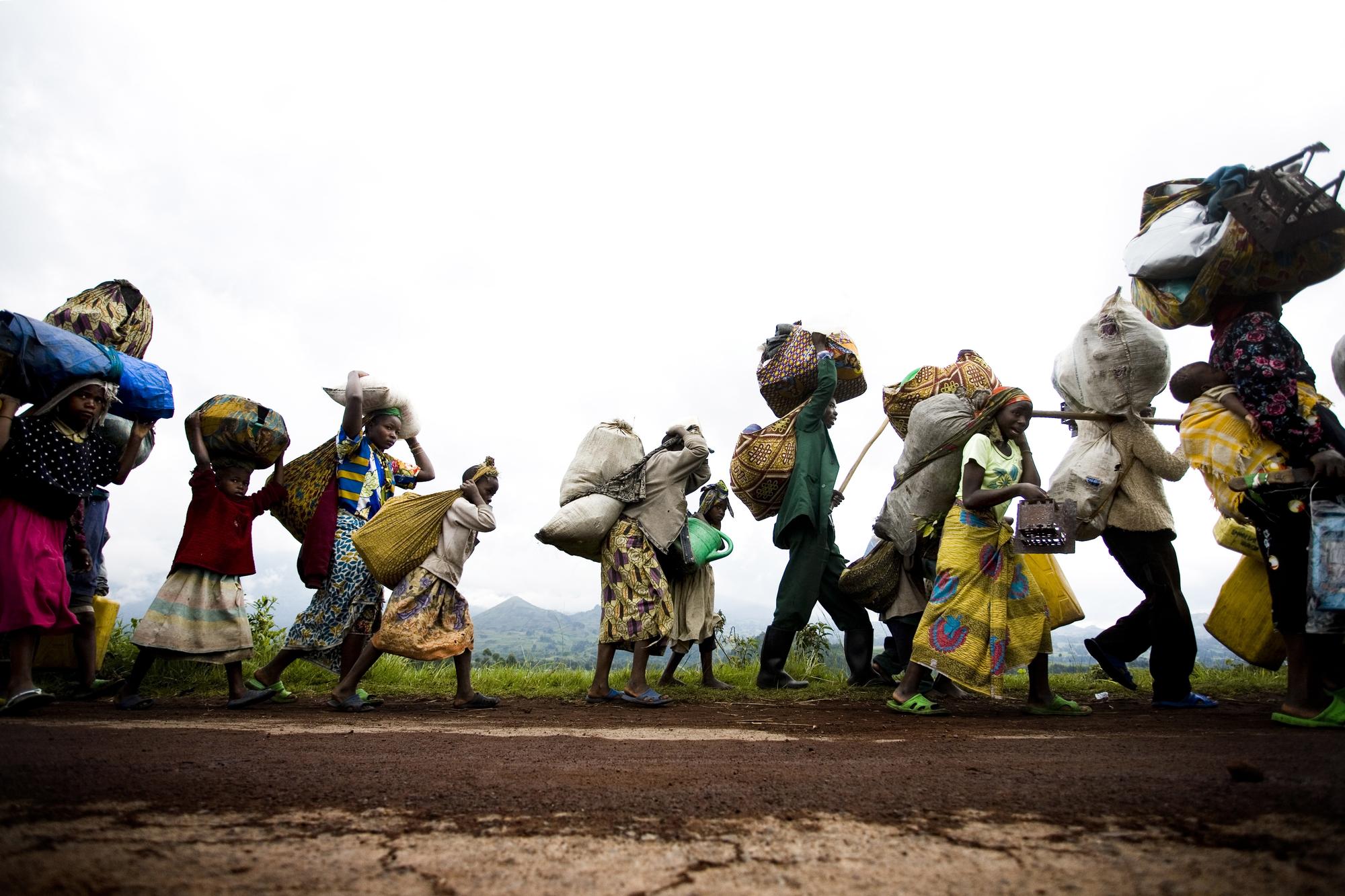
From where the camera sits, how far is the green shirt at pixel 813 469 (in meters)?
5.87

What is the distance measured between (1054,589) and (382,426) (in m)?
4.62

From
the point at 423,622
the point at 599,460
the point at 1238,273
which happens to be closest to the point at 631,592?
the point at 599,460

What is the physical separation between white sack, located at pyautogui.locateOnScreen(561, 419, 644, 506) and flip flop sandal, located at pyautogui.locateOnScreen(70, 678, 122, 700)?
11.1 ft

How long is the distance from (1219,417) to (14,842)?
4.71 m

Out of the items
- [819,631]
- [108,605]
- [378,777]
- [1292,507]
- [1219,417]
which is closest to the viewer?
[378,777]

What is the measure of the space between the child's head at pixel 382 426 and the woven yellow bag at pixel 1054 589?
4.32 metres

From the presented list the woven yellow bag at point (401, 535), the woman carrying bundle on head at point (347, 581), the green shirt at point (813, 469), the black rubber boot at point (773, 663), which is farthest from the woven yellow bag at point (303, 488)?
the black rubber boot at point (773, 663)

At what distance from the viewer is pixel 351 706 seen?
16.2 feet

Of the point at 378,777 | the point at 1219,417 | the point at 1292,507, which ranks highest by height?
the point at 1219,417

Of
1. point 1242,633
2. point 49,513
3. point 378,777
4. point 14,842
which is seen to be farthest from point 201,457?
point 1242,633

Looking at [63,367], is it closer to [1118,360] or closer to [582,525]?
[582,525]

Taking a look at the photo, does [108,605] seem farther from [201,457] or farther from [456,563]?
[456,563]

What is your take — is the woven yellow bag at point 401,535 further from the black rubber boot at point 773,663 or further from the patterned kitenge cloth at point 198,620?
the black rubber boot at point 773,663

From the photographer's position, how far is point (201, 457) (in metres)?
5.12
